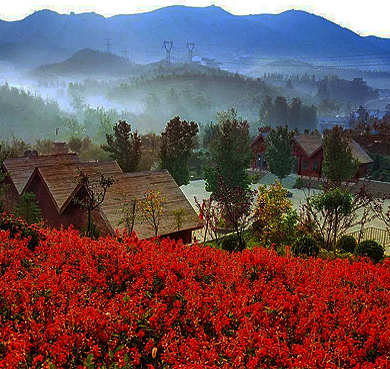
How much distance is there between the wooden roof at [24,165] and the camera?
81.3 feet

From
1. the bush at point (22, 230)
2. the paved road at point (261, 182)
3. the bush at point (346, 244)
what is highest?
the bush at point (22, 230)

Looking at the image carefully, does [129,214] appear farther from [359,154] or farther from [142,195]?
[359,154]

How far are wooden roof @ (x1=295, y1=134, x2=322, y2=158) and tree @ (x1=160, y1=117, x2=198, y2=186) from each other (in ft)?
60.2

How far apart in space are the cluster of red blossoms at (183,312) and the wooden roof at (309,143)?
134 ft

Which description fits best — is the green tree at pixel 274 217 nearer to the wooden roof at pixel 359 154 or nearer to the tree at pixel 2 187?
the tree at pixel 2 187

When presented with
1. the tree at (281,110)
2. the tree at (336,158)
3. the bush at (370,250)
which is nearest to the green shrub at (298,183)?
the tree at (336,158)

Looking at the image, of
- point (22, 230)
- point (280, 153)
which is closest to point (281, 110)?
point (280, 153)

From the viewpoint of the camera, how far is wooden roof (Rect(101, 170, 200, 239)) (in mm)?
19094

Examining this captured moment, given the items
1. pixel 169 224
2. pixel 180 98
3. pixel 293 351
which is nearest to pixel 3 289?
pixel 293 351

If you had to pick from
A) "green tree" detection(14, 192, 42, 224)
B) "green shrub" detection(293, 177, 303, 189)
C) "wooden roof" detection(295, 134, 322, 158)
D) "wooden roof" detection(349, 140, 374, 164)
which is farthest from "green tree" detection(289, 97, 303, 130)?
"green tree" detection(14, 192, 42, 224)

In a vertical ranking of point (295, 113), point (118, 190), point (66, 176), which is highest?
point (66, 176)

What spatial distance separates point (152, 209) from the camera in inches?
741

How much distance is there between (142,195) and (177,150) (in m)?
13.4

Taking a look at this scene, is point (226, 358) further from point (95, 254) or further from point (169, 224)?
point (169, 224)
